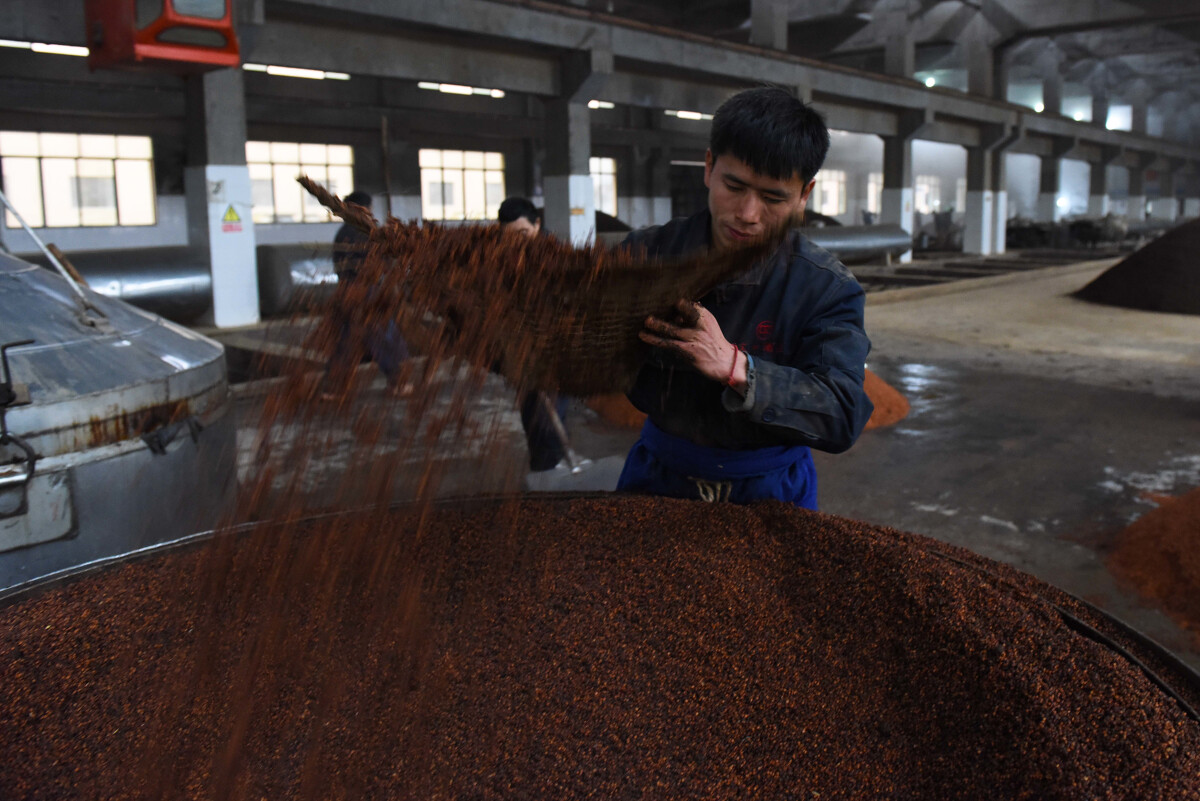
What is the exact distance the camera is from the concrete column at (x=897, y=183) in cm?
1592

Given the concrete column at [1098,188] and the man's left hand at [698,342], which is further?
the concrete column at [1098,188]

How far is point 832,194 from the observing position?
23.8m

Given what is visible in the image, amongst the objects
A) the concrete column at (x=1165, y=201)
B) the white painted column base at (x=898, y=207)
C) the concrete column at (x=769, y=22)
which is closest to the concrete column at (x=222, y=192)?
the concrete column at (x=769, y=22)

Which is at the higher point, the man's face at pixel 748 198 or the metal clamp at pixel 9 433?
the man's face at pixel 748 198

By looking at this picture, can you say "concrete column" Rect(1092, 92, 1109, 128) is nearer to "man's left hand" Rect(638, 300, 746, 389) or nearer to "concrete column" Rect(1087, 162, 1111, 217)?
"concrete column" Rect(1087, 162, 1111, 217)

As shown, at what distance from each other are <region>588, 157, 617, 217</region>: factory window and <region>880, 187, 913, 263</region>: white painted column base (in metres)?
5.02

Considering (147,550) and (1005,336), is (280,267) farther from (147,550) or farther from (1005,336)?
(147,550)

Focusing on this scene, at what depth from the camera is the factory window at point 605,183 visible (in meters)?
16.8

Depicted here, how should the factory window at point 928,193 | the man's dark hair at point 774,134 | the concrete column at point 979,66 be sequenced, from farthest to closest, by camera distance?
the factory window at point 928,193 < the concrete column at point 979,66 < the man's dark hair at point 774,134

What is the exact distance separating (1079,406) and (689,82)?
27.0ft

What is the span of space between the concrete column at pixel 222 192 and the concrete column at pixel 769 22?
7.97 m

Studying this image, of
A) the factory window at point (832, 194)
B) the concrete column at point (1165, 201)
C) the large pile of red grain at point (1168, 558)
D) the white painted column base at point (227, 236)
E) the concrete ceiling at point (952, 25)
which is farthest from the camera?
the concrete column at point (1165, 201)

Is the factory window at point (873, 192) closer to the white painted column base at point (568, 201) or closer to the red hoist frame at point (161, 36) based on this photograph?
the white painted column base at point (568, 201)

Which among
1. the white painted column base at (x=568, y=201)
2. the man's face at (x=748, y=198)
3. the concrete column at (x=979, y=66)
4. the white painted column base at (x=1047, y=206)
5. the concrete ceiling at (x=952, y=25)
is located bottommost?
the man's face at (x=748, y=198)
